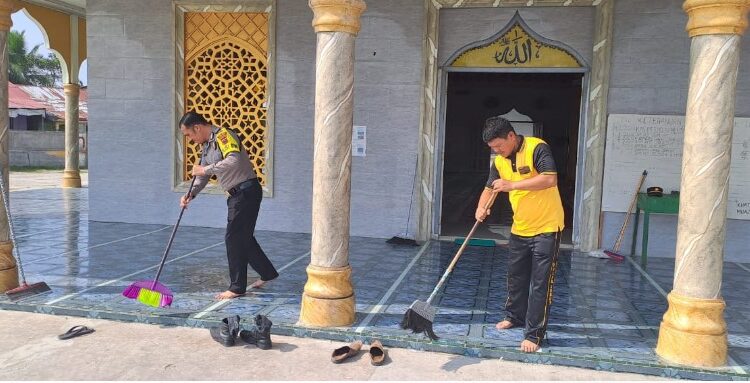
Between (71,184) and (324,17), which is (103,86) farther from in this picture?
(71,184)

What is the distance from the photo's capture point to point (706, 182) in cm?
372

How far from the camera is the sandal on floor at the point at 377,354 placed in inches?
149

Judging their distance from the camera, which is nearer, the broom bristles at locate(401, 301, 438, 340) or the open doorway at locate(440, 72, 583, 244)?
the broom bristles at locate(401, 301, 438, 340)

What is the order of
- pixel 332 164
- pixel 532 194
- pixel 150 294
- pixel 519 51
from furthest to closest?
1. pixel 519 51
2. pixel 150 294
3. pixel 332 164
4. pixel 532 194

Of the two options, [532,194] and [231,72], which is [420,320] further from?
[231,72]

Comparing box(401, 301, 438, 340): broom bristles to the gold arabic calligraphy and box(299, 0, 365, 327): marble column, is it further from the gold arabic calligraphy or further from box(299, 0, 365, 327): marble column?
the gold arabic calligraphy

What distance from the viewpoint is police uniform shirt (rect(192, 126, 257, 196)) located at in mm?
4871

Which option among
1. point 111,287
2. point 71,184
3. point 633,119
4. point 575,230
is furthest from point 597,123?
point 71,184

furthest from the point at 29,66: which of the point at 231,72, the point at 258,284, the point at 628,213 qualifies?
the point at 628,213

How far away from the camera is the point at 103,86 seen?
8789 mm

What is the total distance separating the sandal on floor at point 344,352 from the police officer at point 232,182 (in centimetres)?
150

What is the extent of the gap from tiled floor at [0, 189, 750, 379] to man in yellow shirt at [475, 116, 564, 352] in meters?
0.29

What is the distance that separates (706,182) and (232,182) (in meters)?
3.36

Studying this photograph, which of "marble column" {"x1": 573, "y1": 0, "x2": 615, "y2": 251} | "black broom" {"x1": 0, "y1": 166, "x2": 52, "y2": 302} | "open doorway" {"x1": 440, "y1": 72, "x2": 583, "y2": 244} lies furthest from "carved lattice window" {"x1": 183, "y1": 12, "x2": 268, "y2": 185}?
"marble column" {"x1": 573, "y1": 0, "x2": 615, "y2": 251}
